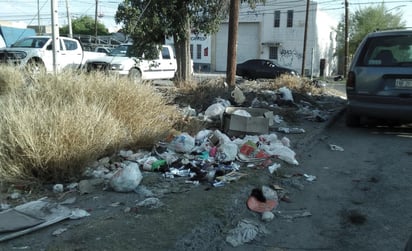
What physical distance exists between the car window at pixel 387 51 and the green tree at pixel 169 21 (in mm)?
5686

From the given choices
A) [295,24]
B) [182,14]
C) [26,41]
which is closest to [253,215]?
[182,14]

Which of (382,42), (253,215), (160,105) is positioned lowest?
(253,215)

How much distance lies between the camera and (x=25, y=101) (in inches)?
233

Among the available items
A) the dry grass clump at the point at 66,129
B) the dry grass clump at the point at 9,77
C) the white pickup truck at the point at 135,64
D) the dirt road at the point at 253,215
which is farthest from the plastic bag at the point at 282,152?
the white pickup truck at the point at 135,64

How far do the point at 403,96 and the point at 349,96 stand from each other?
95 cm

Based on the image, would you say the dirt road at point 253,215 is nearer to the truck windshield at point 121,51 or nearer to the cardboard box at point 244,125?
the cardboard box at point 244,125

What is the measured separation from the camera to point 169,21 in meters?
12.9

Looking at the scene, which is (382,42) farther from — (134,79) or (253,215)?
(253,215)

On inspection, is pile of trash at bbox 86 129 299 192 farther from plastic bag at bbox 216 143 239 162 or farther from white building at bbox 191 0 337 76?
white building at bbox 191 0 337 76

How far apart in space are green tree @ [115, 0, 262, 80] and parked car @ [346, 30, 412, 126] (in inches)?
224

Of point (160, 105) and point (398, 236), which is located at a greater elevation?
point (160, 105)

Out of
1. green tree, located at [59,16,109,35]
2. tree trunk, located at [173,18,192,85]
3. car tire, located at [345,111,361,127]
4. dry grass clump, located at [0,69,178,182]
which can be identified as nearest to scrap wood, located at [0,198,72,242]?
dry grass clump, located at [0,69,178,182]

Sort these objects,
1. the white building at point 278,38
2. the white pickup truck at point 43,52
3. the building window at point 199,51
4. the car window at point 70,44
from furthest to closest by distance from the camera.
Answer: the building window at point 199,51
the white building at point 278,38
the car window at point 70,44
the white pickup truck at point 43,52

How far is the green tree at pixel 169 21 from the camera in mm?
12562
